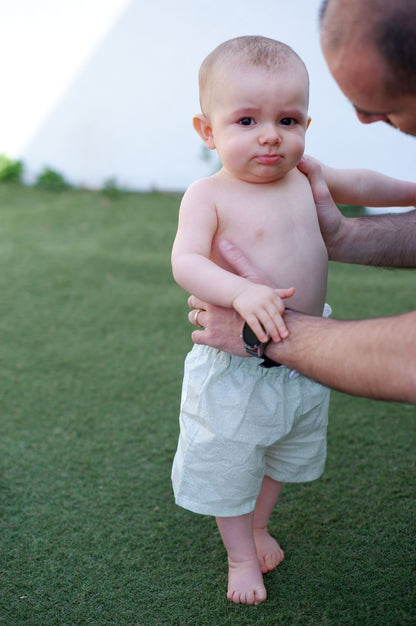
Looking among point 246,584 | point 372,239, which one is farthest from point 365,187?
point 246,584

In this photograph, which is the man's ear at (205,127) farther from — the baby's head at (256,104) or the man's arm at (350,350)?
the man's arm at (350,350)

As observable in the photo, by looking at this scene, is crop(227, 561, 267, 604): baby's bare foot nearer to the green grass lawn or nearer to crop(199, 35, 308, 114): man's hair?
the green grass lawn

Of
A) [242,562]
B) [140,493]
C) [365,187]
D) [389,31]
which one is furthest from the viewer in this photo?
[140,493]

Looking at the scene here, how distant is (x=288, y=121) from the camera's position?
142 centimetres

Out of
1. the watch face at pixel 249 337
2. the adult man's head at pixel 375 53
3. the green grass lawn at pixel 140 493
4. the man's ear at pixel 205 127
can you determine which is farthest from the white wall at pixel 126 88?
the watch face at pixel 249 337

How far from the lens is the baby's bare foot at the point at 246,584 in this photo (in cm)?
156

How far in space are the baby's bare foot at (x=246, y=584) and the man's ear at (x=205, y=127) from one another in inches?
40.9

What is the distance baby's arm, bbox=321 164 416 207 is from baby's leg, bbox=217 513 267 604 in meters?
0.88

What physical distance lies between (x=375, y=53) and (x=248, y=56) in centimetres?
30

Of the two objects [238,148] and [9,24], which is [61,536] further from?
[9,24]

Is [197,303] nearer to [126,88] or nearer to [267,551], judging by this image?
[267,551]

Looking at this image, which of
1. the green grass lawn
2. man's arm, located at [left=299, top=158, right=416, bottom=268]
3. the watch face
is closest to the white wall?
the green grass lawn

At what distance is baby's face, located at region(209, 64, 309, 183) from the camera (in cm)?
136

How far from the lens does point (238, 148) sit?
1.40 meters
